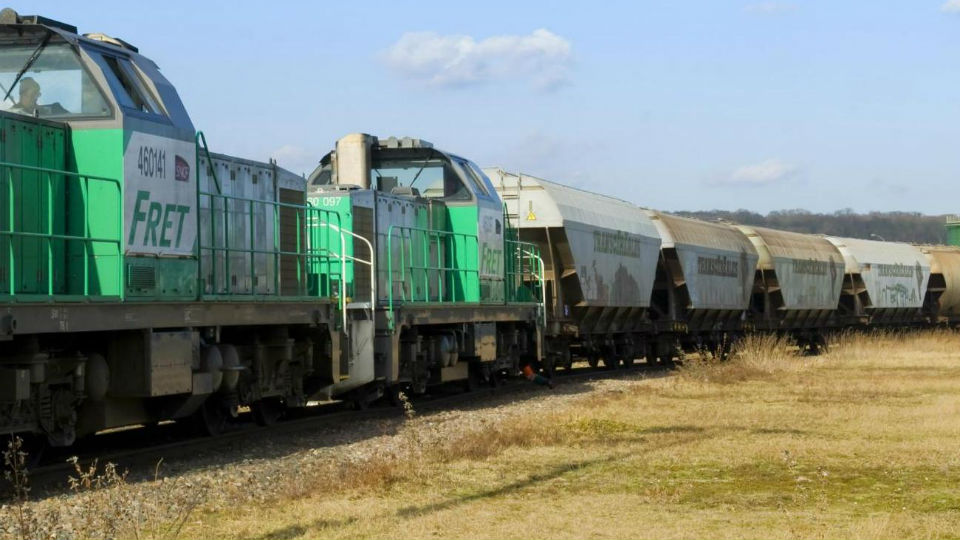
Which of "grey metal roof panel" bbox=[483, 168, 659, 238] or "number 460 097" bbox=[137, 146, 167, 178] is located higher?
"grey metal roof panel" bbox=[483, 168, 659, 238]

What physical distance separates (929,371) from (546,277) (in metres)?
7.86

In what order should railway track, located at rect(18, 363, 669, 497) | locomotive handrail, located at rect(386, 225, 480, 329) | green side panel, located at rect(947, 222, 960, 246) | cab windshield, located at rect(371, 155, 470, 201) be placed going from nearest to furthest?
railway track, located at rect(18, 363, 669, 497), locomotive handrail, located at rect(386, 225, 480, 329), cab windshield, located at rect(371, 155, 470, 201), green side panel, located at rect(947, 222, 960, 246)

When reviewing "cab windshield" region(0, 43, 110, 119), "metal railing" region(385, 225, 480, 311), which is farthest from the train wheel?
"cab windshield" region(0, 43, 110, 119)

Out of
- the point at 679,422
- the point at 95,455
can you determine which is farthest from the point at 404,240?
the point at 95,455

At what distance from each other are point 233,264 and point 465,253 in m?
5.86

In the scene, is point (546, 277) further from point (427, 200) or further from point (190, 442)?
point (190, 442)

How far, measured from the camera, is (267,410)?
43.4ft

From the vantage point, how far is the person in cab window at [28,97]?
948cm

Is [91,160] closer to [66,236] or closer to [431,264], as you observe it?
[66,236]

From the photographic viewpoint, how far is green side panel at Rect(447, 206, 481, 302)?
17.2 m

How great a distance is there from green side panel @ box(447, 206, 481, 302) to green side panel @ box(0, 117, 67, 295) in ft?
27.3

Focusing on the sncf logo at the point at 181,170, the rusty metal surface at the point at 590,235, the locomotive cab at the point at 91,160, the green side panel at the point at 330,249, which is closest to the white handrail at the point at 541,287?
the rusty metal surface at the point at 590,235

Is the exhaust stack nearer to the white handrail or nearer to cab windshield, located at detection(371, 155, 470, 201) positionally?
cab windshield, located at detection(371, 155, 470, 201)

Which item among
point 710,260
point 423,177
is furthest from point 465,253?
point 710,260
